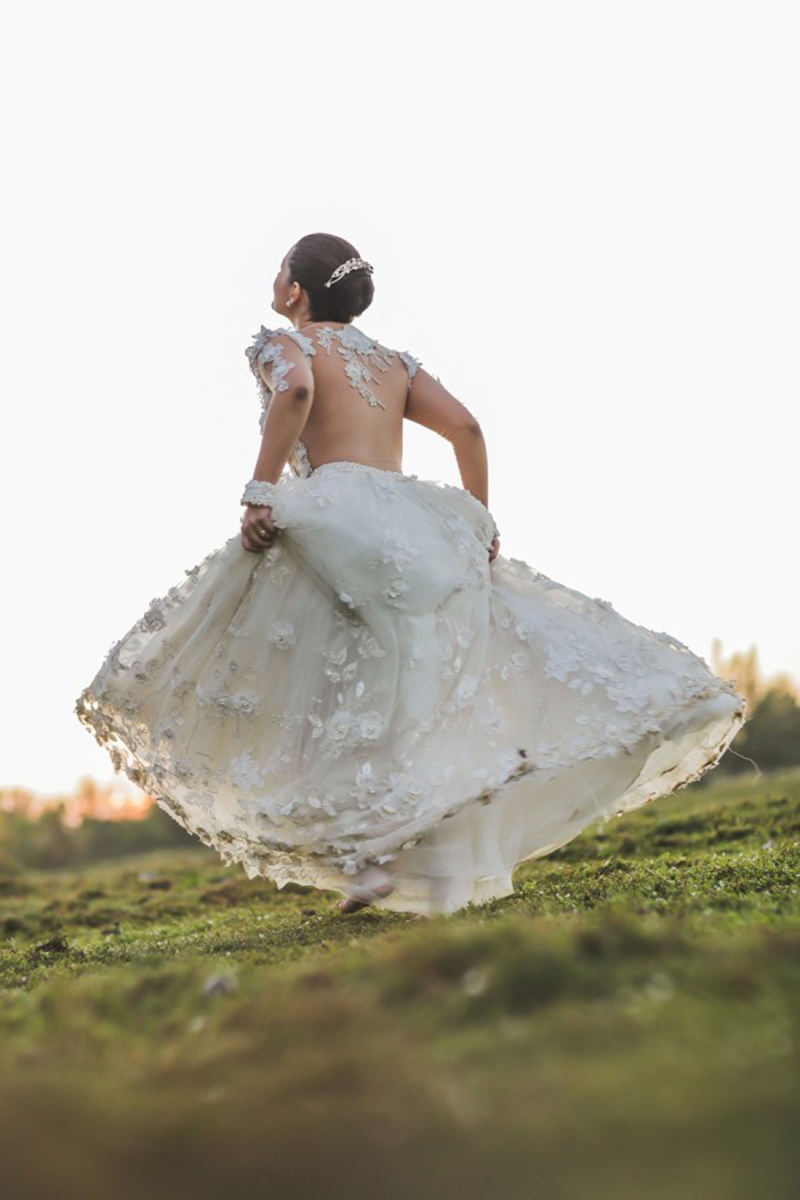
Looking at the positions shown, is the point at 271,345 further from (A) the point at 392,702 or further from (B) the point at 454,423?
(A) the point at 392,702

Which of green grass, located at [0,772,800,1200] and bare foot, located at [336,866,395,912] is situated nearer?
green grass, located at [0,772,800,1200]

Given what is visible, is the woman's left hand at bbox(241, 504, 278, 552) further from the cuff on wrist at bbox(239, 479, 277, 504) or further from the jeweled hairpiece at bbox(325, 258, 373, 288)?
the jeweled hairpiece at bbox(325, 258, 373, 288)

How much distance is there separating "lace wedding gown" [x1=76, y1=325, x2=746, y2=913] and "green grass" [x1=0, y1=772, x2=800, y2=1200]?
111 cm

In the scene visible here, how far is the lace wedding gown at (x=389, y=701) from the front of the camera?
4.92 meters

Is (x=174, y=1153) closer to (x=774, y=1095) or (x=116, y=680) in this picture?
(x=774, y=1095)

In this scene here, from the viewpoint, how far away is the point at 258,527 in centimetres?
529

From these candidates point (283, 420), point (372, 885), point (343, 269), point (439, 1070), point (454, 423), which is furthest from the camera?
point (454, 423)

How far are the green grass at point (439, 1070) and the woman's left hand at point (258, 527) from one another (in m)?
2.15

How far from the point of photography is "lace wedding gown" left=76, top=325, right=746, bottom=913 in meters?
4.92

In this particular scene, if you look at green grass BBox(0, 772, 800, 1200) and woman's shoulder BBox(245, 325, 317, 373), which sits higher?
woman's shoulder BBox(245, 325, 317, 373)

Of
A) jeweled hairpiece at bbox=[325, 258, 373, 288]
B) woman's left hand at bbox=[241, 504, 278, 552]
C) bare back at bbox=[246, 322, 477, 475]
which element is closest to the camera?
woman's left hand at bbox=[241, 504, 278, 552]

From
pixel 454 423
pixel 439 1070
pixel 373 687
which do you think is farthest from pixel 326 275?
pixel 439 1070

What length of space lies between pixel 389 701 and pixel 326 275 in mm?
2454

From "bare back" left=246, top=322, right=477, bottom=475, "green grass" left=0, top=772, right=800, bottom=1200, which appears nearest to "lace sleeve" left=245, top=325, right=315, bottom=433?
"bare back" left=246, top=322, right=477, bottom=475
